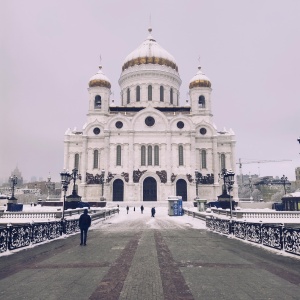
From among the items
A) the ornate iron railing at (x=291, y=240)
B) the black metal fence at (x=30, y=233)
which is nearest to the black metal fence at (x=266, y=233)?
the ornate iron railing at (x=291, y=240)

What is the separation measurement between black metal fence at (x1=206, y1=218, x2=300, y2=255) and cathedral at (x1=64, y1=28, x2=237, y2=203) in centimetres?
2905

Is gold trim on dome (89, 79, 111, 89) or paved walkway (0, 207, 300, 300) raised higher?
gold trim on dome (89, 79, 111, 89)

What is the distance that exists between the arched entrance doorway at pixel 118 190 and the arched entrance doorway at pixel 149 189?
11.9 feet

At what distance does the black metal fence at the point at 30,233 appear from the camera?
1126 cm

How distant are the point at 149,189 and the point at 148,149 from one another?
22.0ft

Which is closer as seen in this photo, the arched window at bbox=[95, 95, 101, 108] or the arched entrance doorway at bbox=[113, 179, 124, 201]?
the arched entrance doorway at bbox=[113, 179, 124, 201]

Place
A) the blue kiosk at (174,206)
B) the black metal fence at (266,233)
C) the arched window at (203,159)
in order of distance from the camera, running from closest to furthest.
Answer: the black metal fence at (266,233)
the blue kiosk at (174,206)
the arched window at (203,159)

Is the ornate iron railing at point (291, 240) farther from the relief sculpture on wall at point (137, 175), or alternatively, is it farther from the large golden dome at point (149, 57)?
the large golden dome at point (149, 57)

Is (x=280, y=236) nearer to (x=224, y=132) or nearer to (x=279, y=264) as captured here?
(x=279, y=264)

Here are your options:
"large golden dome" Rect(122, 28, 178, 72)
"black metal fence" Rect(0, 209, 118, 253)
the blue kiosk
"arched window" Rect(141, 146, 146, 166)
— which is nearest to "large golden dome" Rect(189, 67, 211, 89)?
"large golden dome" Rect(122, 28, 178, 72)

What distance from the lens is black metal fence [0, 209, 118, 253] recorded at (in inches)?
443

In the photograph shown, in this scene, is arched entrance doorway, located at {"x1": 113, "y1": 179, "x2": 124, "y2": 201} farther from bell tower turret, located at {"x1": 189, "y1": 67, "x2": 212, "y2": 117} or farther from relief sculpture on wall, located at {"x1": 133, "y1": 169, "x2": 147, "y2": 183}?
bell tower turret, located at {"x1": 189, "y1": 67, "x2": 212, "y2": 117}

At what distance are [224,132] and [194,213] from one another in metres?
30.2

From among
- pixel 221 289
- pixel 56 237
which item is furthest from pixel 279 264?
pixel 56 237
